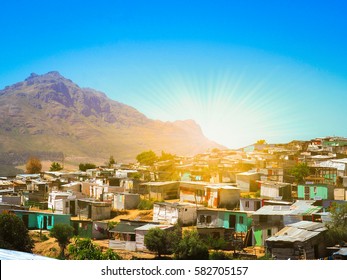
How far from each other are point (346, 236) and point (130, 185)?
22.7 feet

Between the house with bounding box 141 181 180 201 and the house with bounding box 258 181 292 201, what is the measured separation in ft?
7.07

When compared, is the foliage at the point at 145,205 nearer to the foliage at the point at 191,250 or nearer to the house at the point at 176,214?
the house at the point at 176,214

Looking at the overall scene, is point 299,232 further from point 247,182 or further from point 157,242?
point 247,182

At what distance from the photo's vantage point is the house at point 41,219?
9312 mm

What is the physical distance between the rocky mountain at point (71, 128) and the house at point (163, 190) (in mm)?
2608

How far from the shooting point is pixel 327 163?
42.8 feet

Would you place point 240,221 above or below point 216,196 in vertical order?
below

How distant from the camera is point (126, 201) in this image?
35.8 ft

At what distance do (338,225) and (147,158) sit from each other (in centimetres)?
990

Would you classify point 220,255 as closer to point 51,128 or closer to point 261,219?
point 261,219

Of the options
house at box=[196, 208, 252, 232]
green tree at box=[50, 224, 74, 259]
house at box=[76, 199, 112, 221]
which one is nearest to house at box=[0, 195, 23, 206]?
house at box=[76, 199, 112, 221]

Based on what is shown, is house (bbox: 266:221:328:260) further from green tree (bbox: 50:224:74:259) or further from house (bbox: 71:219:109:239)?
house (bbox: 71:219:109:239)

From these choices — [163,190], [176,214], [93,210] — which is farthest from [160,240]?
[163,190]
